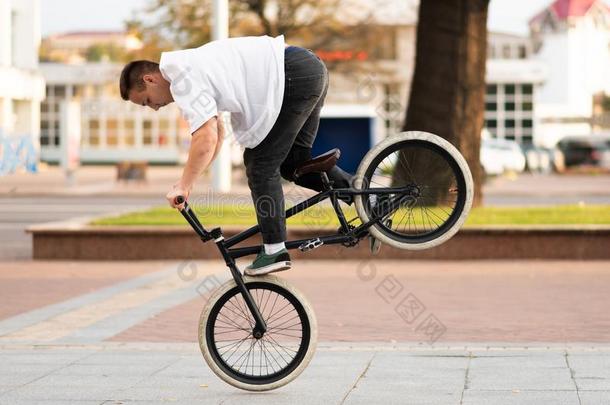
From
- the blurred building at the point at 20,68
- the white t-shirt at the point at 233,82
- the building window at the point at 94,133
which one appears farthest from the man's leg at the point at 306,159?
the building window at the point at 94,133

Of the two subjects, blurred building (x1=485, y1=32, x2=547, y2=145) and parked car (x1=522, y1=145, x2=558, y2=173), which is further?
blurred building (x1=485, y1=32, x2=547, y2=145)

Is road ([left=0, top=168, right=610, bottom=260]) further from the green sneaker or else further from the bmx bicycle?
the green sneaker

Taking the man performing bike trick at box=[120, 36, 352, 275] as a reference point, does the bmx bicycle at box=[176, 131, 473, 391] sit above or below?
below

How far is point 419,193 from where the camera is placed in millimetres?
6828

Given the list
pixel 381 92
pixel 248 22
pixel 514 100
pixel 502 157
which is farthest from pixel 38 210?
pixel 514 100

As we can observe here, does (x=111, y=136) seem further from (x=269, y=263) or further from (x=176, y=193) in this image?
(x=176, y=193)

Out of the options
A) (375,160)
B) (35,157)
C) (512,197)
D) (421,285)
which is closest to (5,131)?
(35,157)

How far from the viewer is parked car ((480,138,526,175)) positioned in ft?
148

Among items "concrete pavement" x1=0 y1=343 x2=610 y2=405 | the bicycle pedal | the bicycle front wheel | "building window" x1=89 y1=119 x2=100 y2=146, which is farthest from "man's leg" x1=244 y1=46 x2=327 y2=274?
"building window" x1=89 y1=119 x2=100 y2=146

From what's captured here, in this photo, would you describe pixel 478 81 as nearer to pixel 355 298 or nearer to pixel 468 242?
pixel 468 242

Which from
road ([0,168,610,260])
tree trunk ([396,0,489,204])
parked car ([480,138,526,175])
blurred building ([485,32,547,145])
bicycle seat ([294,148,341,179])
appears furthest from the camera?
blurred building ([485,32,547,145])

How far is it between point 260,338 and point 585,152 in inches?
1707

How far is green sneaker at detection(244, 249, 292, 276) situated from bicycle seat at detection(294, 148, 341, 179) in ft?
1.40

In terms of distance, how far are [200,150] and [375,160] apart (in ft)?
3.31
